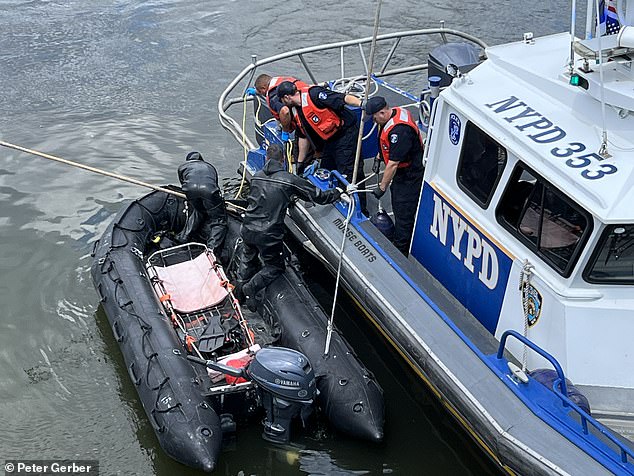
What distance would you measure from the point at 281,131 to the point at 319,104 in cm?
83

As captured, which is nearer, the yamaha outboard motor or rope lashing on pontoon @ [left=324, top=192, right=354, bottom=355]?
the yamaha outboard motor

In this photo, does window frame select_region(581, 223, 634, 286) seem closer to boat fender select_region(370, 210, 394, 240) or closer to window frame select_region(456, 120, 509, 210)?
window frame select_region(456, 120, 509, 210)

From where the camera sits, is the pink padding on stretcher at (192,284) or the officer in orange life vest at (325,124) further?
the officer in orange life vest at (325,124)

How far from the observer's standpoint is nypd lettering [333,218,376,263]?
6.57 meters

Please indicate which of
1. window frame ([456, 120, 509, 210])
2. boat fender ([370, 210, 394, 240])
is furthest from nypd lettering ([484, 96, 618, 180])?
boat fender ([370, 210, 394, 240])

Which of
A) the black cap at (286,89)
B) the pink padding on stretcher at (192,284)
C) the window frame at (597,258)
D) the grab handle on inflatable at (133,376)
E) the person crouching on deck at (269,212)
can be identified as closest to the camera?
the window frame at (597,258)

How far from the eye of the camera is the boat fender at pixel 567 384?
4.84 meters

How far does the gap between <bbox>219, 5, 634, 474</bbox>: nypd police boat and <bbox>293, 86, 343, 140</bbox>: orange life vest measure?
133cm

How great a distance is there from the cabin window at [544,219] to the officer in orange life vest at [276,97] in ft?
8.52

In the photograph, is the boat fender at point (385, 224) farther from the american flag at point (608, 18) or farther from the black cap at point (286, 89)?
the american flag at point (608, 18)

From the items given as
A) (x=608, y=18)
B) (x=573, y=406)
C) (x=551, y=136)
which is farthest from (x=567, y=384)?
(x=608, y=18)

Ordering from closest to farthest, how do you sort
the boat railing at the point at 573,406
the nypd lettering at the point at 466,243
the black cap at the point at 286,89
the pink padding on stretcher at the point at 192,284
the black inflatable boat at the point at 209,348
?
the boat railing at the point at 573,406
the nypd lettering at the point at 466,243
the black inflatable boat at the point at 209,348
the pink padding on stretcher at the point at 192,284
the black cap at the point at 286,89

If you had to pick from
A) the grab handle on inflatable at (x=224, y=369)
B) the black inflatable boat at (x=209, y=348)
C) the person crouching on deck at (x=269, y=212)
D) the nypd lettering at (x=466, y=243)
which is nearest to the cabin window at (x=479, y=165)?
the nypd lettering at (x=466, y=243)

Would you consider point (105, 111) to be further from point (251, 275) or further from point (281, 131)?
point (251, 275)
